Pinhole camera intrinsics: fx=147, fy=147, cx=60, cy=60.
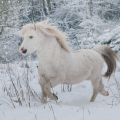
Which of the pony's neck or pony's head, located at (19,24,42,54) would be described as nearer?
pony's head, located at (19,24,42,54)

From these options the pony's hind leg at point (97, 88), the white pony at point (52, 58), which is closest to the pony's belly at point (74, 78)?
the white pony at point (52, 58)

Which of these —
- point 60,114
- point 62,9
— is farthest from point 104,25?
point 60,114

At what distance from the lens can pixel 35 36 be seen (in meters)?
2.56

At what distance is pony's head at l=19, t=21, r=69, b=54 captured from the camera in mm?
2491

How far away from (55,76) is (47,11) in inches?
483

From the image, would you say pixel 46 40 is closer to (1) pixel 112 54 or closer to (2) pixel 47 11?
(1) pixel 112 54

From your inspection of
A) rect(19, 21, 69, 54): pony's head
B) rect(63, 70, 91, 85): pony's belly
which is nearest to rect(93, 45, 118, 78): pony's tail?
rect(63, 70, 91, 85): pony's belly

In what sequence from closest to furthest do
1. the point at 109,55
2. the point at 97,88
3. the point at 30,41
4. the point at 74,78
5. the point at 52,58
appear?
the point at 30,41
the point at 52,58
the point at 74,78
the point at 97,88
the point at 109,55

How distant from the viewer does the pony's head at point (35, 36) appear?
249cm

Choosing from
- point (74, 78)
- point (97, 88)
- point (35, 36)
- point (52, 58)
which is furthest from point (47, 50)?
point (97, 88)

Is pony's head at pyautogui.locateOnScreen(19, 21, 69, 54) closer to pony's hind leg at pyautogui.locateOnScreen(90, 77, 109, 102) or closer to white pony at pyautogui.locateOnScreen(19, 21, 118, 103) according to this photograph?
white pony at pyautogui.locateOnScreen(19, 21, 118, 103)

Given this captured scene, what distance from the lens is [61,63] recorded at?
8.89ft

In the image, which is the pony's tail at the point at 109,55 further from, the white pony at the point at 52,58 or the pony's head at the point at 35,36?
the pony's head at the point at 35,36

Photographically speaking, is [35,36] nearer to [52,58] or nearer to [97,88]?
[52,58]
